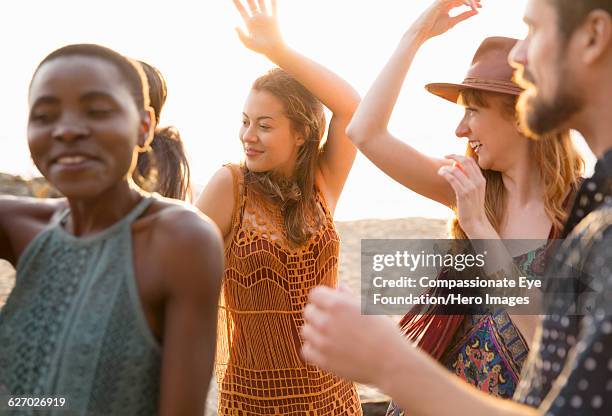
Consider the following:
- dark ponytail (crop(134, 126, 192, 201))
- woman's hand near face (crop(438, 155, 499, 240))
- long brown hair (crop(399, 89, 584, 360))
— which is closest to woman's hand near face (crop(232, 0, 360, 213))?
dark ponytail (crop(134, 126, 192, 201))

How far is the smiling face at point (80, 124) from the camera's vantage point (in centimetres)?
157

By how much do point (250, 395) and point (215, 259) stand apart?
1908 millimetres

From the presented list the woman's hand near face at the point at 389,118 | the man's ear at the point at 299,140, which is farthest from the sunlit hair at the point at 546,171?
the man's ear at the point at 299,140

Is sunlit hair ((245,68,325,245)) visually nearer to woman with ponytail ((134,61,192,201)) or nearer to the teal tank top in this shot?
woman with ponytail ((134,61,192,201))

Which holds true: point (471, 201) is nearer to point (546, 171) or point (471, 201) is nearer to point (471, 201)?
point (471, 201)

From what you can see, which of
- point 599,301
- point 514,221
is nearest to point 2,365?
point 599,301

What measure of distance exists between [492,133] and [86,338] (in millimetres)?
1909

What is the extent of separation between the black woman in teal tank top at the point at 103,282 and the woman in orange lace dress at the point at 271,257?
1679 mm

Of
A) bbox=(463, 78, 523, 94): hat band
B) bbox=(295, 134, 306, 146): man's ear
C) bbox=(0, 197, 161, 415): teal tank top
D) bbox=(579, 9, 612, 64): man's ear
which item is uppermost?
bbox=(463, 78, 523, 94): hat band

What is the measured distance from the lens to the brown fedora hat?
119 inches

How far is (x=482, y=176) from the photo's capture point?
2871mm

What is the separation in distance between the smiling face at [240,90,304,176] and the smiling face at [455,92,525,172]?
83cm

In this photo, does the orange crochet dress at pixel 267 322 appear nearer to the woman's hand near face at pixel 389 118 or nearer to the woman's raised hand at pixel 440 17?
the woman's hand near face at pixel 389 118

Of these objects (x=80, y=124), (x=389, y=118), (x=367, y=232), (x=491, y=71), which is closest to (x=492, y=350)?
(x=389, y=118)
